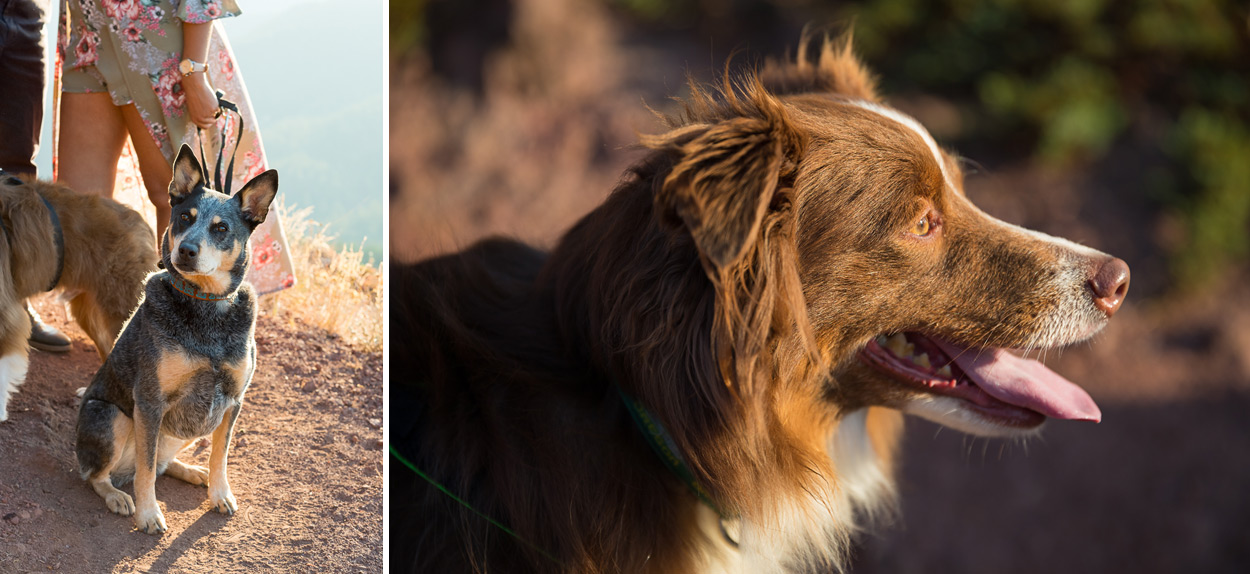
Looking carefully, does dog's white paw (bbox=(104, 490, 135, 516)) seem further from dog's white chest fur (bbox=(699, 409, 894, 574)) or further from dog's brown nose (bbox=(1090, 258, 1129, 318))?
dog's brown nose (bbox=(1090, 258, 1129, 318))

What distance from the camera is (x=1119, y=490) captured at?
434 cm

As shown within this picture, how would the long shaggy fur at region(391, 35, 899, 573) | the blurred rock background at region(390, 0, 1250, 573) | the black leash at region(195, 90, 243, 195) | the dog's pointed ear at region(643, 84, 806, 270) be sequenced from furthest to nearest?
1. the blurred rock background at region(390, 0, 1250, 573)
2. the black leash at region(195, 90, 243, 195)
3. the long shaggy fur at region(391, 35, 899, 573)
4. the dog's pointed ear at region(643, 84, 806, 270)

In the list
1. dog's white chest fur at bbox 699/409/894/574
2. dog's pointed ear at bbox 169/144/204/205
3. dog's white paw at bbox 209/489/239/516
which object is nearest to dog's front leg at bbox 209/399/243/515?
dog's white paw at bbox 209/489/239/516

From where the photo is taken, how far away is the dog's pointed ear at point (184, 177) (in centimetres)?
207

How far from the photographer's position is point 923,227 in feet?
7.09

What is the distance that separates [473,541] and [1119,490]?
3874mm

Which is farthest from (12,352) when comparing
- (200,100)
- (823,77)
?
(823,77)

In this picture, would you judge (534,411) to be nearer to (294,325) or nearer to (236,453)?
(236,453)

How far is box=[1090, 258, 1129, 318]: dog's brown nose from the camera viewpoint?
2205 millimetres

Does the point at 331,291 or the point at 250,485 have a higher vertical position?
the point at 331,291

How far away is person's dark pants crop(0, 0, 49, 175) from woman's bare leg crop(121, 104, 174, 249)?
0.86 ft

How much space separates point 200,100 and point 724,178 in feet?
6.12

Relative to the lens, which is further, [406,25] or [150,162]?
[406,25]

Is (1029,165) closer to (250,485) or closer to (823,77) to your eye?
(823,77)
